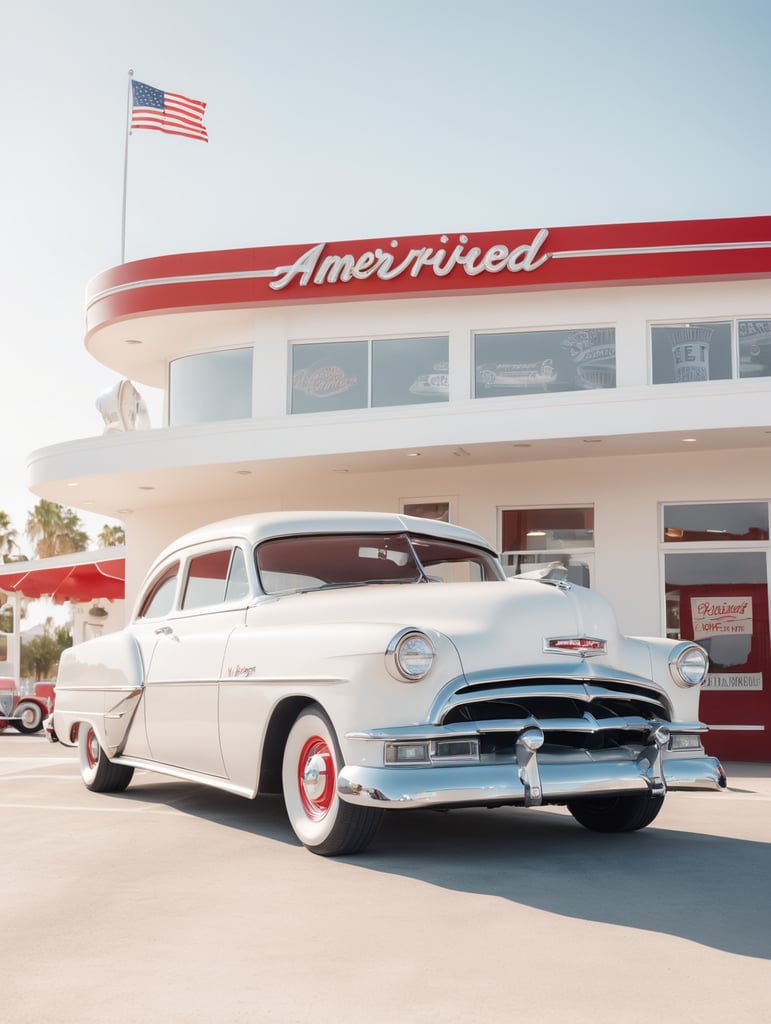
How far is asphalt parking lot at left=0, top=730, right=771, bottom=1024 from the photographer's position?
127 inches

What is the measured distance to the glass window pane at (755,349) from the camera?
13688 mm

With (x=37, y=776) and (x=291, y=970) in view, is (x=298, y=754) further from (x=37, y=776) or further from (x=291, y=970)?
(x=37, y=776)

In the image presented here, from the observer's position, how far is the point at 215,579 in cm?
714

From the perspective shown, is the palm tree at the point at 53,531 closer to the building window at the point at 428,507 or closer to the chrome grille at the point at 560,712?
the building window at the point at 428,507

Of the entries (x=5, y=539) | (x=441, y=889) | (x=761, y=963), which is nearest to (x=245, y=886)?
(x=441, y=889)

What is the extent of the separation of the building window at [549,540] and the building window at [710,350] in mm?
1971

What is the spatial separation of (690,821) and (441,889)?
9.36 feet

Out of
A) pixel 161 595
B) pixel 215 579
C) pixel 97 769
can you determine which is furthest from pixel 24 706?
pixel 215 579

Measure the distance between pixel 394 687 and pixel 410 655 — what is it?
16cm

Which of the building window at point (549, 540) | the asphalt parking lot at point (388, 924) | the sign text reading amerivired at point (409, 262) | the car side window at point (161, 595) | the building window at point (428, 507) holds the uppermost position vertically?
the sign text reading amerivired at point (409, 262)

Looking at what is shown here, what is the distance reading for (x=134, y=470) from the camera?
13.9m

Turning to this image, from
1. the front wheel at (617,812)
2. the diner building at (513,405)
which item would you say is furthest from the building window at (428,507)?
the front wheel at (617,812)

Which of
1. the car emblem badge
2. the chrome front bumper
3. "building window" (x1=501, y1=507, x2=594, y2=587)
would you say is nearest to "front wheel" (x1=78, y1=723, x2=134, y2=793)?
the chrome front bumper

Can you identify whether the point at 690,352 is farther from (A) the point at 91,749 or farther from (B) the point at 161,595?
(A) the point at 91,749
